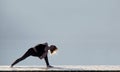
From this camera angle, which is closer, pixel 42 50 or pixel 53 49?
pixel 53 49

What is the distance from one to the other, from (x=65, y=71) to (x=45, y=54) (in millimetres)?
2176

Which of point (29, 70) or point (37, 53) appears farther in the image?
point (37, 53)

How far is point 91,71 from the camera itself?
2597 centimetres

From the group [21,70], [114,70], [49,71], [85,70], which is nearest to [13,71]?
[21,70]

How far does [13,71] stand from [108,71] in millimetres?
5495

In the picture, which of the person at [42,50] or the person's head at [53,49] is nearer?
the person's head at [53,49]

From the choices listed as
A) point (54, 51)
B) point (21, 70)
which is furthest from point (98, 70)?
point (21, 70)

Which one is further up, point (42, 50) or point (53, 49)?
point (53, 49)

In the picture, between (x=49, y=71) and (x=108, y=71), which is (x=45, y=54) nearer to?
(x=49, y=71)

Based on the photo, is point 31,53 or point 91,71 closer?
point 91,71

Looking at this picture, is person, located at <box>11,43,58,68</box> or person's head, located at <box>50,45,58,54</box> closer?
person's head, located at <box>50,45,58,54</box>

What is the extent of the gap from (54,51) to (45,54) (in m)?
0.80

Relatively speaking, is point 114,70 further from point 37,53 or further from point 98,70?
point 37,53

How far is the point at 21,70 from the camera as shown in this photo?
84.6ft
